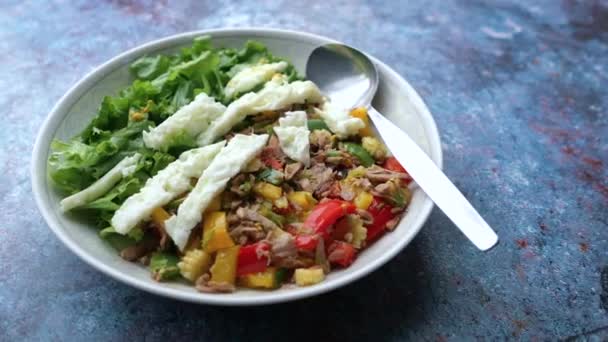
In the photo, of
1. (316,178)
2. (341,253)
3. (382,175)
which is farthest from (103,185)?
(382,175)

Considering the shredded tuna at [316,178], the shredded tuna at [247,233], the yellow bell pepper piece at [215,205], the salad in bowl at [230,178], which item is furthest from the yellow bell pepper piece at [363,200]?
the yellow bell pepper piece at [215,205]

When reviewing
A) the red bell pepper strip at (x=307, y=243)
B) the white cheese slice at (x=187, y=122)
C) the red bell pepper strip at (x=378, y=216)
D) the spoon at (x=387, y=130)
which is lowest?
the red bell pepper strip at (x=378, y=216)

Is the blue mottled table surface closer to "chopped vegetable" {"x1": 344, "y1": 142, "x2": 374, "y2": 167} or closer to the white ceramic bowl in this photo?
the white ceramic bowl

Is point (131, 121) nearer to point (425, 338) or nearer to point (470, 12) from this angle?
point (425, 338)

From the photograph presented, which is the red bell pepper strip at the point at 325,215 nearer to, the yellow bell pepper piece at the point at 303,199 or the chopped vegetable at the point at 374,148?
the yellow bell pepper piece at the point at 303,199

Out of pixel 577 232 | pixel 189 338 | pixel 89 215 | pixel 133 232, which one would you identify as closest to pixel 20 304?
pixel 89 215

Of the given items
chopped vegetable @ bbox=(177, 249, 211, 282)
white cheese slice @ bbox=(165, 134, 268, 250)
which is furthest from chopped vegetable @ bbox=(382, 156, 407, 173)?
chopped vegetable @ bbox=(177, 249, 211, 282)
